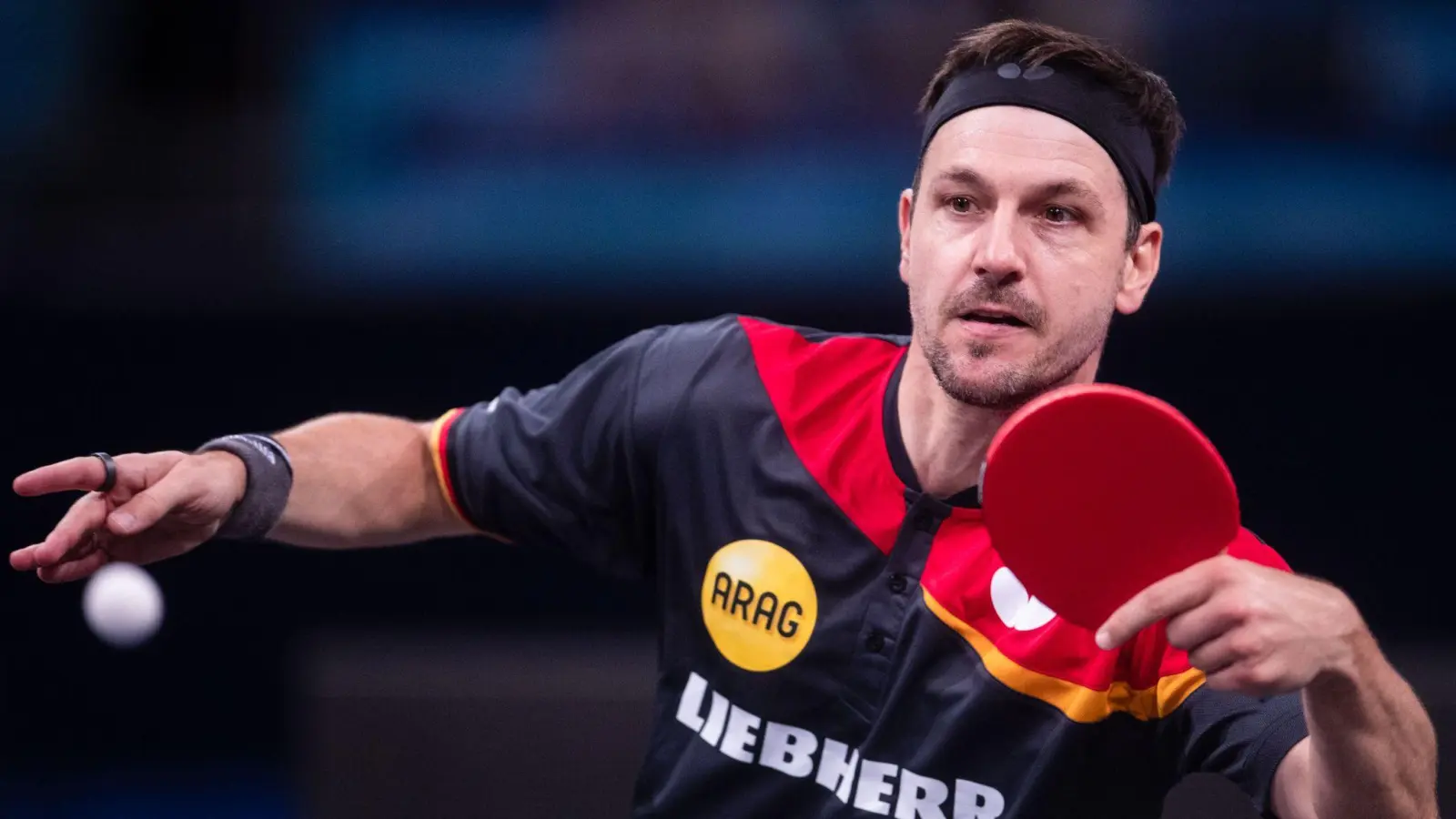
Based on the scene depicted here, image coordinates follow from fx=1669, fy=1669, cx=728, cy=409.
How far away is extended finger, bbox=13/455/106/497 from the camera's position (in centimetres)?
204

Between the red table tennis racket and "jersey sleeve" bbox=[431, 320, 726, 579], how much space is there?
842mm

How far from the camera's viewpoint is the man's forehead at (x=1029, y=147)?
→ 92.6 inches

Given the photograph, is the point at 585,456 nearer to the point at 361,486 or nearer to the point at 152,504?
the point at 361,486

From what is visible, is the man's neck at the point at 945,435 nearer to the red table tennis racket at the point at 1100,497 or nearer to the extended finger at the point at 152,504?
the red table tennis racket at the point at 1100,497

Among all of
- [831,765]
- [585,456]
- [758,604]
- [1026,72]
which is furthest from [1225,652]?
[585,456]

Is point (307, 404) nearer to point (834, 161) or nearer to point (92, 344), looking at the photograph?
point (92, 344)

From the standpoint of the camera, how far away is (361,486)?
8.58 ft

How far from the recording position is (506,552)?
490cm

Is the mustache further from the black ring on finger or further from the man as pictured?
the black ring on finger

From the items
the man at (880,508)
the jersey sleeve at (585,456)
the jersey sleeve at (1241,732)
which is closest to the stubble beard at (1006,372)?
the man at (880,508)

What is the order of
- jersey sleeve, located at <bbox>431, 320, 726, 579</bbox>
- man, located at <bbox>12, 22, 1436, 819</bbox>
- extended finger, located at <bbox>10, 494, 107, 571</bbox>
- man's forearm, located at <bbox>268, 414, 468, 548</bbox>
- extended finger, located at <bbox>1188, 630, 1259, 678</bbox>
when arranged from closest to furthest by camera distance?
extended finger, located at <bbox>1188, 630, 1259, 678</bbox>, extended finger, located at <bbox>10, 494, 107, 571</bbox>, man, located at <bbox>12, 22, 1436, 819</bbox>, man's forearm, located at <bbox>268, 414, 468, 548</bbox>, jersey sleeve, located at <bbox>431, 320, 726, 579</bbox>

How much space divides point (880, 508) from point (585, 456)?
1.66 feet

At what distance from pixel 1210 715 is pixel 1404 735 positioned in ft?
0.85

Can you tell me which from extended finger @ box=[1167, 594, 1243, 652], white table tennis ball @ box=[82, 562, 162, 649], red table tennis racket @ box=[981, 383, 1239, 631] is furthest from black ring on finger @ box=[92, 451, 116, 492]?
white table tennis ball @ box=[82, 562, 162, 649]
